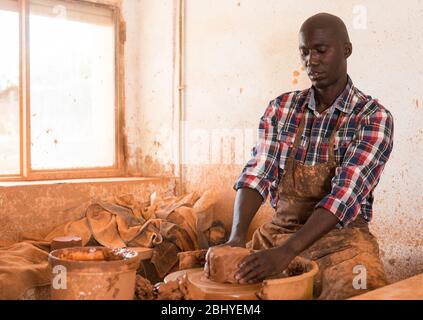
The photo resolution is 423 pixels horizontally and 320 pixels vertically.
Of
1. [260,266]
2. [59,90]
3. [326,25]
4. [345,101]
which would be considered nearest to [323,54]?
[326,25]

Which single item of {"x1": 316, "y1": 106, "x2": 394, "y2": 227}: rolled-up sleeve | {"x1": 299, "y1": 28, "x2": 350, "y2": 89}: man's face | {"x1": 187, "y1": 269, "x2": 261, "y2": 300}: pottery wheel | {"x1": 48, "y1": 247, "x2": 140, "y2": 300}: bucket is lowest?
{"x1": 187, "y1": 269, "x2": 261, "y2": 300}: pottery wheel

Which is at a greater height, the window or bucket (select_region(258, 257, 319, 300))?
the window

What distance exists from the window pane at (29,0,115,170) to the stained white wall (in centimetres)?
26

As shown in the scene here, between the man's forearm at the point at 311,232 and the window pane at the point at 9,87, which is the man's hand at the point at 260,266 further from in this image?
the window pane at the point at 9,87

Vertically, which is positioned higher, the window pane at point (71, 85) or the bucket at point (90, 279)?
the window pane at point (71, 85)

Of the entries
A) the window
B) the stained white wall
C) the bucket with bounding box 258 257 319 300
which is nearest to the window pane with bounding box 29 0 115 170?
the window

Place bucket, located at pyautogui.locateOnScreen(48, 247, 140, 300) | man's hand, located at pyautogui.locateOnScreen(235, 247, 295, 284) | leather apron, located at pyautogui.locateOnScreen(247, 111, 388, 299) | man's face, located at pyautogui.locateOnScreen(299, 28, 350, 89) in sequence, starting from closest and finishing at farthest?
bucket, located at pyautogui.locateOnScreen(48, 247, 140, 300)
man's hand, located at pyautogui.locateOnScreen(235, 247, 295, 284)
leather apron, located at pyautogui.locateOnScreen(247, 111, 388, 299)
man's face, located at pyautogui.locateOnScreen(299, 28, 350, 89)

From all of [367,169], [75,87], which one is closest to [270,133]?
[367,169]

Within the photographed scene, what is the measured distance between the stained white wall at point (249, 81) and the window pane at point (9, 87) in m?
1.10

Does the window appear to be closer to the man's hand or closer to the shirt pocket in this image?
the shirt pocket

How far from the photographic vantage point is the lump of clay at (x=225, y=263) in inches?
77.1

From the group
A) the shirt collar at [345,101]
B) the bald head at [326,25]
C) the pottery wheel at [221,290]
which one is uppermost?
the bald head at [326,25]

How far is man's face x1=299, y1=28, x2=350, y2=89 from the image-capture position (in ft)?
8.38

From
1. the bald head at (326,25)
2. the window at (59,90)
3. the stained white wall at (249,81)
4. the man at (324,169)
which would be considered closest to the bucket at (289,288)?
the man at (324,169)
